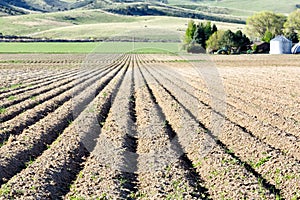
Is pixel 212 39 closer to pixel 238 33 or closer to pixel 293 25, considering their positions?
pixel 238 33

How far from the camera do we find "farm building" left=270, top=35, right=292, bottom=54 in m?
75.1

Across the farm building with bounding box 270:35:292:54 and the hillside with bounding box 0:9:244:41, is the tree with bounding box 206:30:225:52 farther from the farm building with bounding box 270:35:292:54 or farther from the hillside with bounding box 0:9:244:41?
the hillside with bounding box 0:9:244:41

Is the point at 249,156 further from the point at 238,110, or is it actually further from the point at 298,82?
the point at 298,82

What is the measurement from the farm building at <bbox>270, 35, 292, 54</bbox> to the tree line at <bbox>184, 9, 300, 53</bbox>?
682 cm

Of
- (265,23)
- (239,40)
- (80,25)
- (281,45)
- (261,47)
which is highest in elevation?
(265,23)

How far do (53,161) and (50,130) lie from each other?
3.65m

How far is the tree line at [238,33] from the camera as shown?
8056 cm

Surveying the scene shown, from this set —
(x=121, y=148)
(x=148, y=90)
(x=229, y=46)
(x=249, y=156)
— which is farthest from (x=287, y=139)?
(x=229, y=46)

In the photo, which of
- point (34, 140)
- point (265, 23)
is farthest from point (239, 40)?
→ point (34, 140)

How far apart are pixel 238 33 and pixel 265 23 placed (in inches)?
760

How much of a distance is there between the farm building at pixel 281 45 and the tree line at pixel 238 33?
6.82m

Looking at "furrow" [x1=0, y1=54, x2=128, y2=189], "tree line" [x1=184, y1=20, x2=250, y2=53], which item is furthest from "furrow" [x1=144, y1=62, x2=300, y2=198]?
"tree line" [x1=184, y1=20, x2=250, y2=53]

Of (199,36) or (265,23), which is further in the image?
(265,23)

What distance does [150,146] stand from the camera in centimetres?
1342
